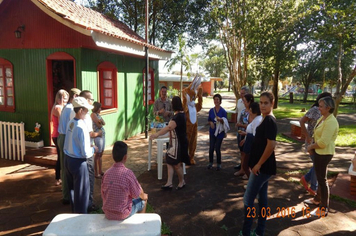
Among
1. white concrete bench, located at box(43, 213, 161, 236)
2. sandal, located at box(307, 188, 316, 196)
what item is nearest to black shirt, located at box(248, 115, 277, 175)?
white concrete bench, located at box(43, 213, 161, 236)

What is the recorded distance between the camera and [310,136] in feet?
15.9

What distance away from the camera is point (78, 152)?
11.5ft

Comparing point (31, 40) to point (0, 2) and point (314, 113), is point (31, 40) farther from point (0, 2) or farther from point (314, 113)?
point (314, 113)

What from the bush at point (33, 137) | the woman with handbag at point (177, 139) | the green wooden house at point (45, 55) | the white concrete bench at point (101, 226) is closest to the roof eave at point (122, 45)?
the green wooden house at point (45, 55)

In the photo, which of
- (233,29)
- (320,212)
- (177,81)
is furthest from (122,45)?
(177,81)

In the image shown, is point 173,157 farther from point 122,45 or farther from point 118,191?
point 122,45

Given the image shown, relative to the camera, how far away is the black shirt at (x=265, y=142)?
312 centimetres

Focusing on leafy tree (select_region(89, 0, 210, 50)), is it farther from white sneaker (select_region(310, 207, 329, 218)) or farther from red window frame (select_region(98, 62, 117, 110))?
white sneaker (select_region(310, 207, 329, 218))

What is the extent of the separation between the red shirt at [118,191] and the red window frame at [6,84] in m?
6.38

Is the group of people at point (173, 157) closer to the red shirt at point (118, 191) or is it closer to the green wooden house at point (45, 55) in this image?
the red shirt at point (118, 191)

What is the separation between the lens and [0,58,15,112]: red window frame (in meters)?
7.66

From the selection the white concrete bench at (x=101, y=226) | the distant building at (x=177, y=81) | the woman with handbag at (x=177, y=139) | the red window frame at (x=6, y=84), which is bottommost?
the white concrete bench at (x=101, y=226)

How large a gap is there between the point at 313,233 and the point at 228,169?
9.14 feet

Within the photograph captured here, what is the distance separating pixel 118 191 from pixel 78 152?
3.34 ft
